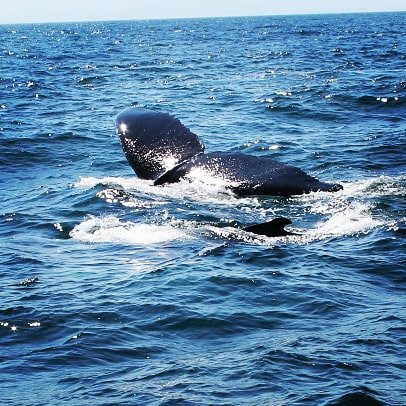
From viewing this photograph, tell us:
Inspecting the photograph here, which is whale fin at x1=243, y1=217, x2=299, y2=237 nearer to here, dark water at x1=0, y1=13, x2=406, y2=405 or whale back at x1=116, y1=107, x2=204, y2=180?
dark water at x1=0, y1=13, x2=406, y2=405

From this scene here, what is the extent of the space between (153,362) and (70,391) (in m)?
0.85

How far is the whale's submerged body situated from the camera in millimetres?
11562

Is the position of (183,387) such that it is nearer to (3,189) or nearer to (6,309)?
(6,309)

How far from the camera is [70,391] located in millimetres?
6598

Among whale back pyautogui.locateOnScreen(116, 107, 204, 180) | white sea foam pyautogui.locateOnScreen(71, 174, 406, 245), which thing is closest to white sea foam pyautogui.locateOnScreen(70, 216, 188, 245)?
white sea foam pyautogui.locateOnScreen(71, 174, 406, 245)

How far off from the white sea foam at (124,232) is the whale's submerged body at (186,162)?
106 centimetres

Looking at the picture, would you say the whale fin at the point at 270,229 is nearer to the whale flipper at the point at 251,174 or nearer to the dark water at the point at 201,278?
the dark water at the point at 201,278

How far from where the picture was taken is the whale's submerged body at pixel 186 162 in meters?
11.6

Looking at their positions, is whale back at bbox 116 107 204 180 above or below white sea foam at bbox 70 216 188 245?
above

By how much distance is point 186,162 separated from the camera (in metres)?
12.3

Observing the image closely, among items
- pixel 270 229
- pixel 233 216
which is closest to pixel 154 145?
pixel 233 216

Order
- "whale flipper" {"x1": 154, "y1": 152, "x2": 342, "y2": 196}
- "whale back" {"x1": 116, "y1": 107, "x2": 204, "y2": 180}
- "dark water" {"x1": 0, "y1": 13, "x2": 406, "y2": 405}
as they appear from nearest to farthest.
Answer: "dark water" {"x1": 0, "y1": 13, "x2": 406, "y2": 405}, "whale flipper" {"x1": 154, "y1": 152, "x2": 342, "y2": 196}, "whale back" {"x1": 116, "y1": 107, "x2": 204, "y2": 180}

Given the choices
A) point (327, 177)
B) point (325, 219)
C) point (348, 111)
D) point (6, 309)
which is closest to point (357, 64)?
point (348, 111)

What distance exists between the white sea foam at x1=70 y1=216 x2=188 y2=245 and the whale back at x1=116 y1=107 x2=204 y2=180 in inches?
40.7
